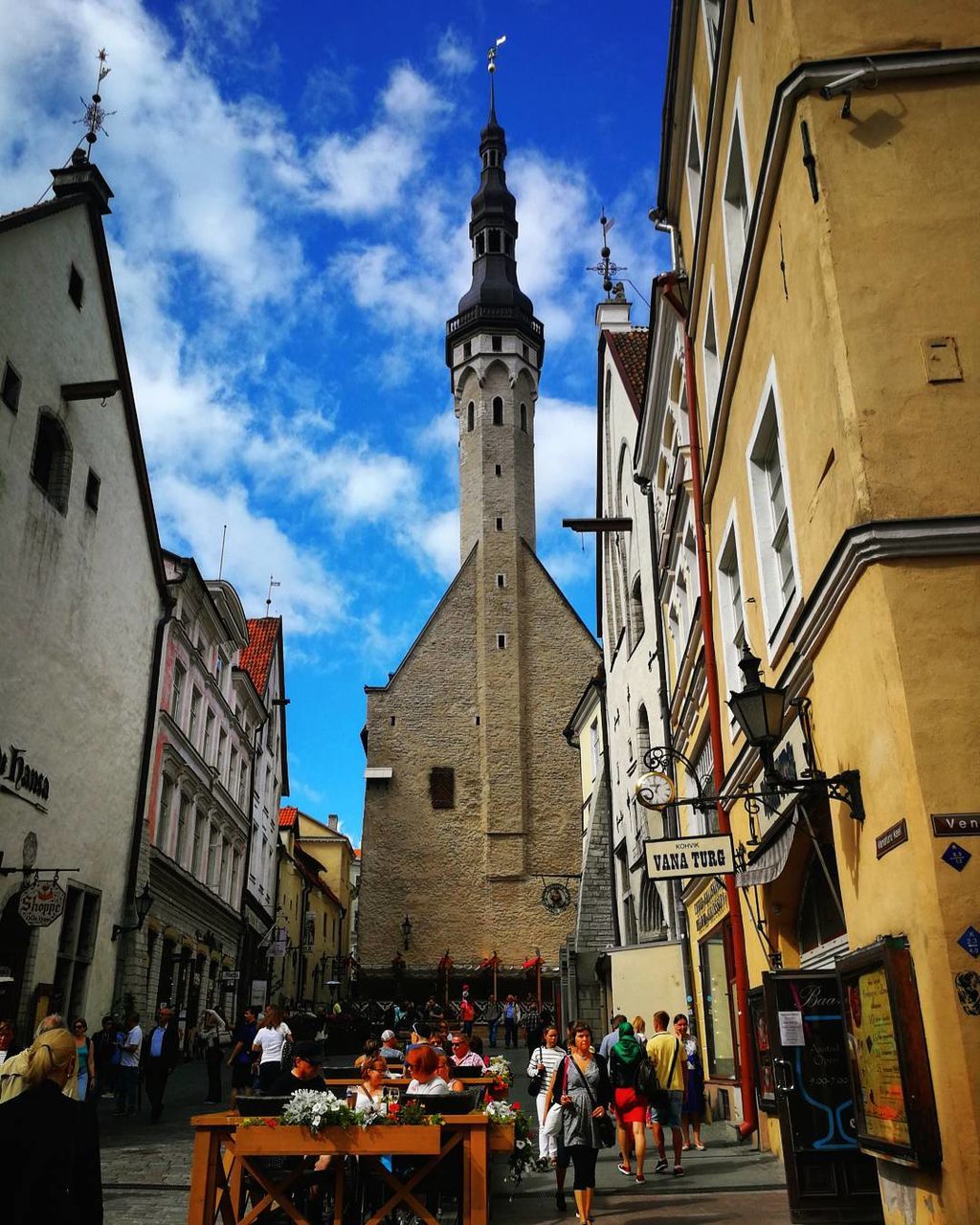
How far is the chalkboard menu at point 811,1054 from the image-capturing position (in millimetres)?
7395

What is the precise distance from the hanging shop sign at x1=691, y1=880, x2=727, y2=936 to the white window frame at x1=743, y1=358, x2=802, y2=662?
403cm

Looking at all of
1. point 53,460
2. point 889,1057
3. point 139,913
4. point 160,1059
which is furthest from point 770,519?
point 139,913

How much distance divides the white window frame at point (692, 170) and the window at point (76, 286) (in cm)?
1162

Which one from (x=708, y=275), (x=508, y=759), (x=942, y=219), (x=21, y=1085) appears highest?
(x=508, y=759)

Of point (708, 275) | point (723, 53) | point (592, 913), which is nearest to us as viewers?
point (723, 53)

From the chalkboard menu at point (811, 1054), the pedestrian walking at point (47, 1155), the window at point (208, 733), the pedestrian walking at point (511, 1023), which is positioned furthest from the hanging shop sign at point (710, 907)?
the pedestrian walking at point (511, 1023)

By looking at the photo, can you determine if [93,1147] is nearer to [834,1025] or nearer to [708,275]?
[834,1025]

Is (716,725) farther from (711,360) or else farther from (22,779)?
(22,779)

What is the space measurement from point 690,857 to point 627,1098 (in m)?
2.36

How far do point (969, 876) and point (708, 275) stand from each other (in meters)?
8.47

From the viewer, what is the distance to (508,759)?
45594mm

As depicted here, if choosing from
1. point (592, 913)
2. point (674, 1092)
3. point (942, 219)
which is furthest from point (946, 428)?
point (592, 913)

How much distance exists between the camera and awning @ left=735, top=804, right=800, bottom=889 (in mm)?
8484

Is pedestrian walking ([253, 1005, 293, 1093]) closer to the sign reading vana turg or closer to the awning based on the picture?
the sign reading vana turg
